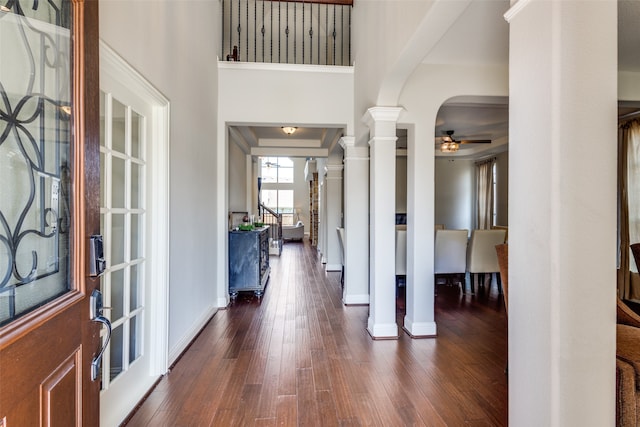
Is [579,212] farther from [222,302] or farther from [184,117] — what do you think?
[222,302]

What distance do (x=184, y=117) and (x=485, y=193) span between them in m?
7.22

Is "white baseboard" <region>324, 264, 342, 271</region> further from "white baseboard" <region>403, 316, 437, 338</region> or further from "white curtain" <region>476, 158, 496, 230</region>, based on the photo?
"white curtain" <region>476, 158, 496, 230</region>

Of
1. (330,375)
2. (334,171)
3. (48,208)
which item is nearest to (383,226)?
(330,375)

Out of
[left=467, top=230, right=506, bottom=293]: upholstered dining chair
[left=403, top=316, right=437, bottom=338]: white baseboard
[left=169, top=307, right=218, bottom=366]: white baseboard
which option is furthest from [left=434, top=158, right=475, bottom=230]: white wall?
[left=169, top=307, right=218, bottom=366]: white baseboard

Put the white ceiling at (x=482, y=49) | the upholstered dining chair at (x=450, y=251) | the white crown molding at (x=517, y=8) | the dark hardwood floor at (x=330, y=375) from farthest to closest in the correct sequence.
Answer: the upholstered dining chair at (x=450, y=251) → the white ceiling at (x=482, y=49) → the dark hardwood floor at (x=330, y=375) → the white crown molding at (x=517, y=8)

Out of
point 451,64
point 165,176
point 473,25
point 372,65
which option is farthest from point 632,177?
point 165,176

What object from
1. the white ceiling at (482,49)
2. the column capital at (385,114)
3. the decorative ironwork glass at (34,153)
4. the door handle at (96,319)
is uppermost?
→ the white ceiling at (482,49)

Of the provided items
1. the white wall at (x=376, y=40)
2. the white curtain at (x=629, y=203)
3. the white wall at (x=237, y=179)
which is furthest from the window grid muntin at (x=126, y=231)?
the white curtain at (x=629, y=203)

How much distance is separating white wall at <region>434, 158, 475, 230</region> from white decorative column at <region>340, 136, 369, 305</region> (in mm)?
4942

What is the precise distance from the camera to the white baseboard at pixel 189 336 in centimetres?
260

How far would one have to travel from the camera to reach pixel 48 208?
2.99 feet

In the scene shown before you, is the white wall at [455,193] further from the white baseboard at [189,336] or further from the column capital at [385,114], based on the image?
the white baseboard at [189,336]

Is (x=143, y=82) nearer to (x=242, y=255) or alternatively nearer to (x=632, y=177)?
(x=242, y=255)

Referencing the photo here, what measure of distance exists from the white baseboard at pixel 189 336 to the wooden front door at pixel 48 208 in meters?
1.71
